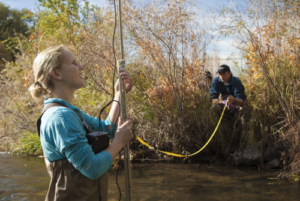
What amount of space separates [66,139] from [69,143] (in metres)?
0.03

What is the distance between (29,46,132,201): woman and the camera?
1544mm

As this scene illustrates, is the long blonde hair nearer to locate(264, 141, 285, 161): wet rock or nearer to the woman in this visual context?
the woman

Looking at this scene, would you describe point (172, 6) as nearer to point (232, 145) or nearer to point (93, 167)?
point (232, 145)

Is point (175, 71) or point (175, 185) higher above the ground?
point (175, 71)

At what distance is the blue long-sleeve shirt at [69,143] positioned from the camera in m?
1.53

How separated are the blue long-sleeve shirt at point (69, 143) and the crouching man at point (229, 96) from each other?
4531 mm

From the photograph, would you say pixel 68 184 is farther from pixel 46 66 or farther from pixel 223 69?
pixel 223 69

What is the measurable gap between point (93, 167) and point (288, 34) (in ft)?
15.1

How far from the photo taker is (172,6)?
17.9ft

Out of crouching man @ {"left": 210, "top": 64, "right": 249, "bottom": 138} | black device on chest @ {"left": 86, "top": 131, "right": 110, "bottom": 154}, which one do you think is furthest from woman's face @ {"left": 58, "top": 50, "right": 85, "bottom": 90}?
crouching man @ {"left": 210, "top": 64, "right": 249, "bottom": 138}

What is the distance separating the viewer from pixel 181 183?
4.65 m

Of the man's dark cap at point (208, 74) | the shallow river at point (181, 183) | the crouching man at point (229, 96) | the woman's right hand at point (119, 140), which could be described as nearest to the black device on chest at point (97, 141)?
the woman's right hand at point (119, 140)

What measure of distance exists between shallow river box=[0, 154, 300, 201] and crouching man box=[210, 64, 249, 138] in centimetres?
108

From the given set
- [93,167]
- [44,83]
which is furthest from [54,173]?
[44,83]
